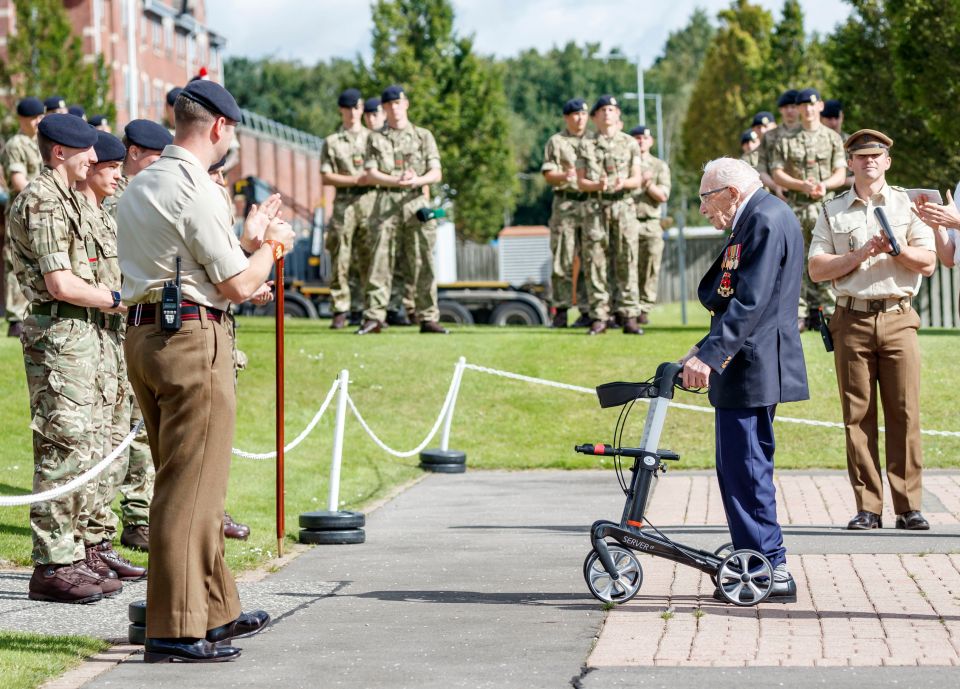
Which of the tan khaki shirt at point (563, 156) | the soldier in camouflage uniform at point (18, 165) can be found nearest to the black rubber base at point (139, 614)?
the soldier in camouflage uniform at point (18, 165)

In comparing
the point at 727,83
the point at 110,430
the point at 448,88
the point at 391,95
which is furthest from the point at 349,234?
the point at 727,83

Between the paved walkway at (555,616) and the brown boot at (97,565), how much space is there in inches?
6.0

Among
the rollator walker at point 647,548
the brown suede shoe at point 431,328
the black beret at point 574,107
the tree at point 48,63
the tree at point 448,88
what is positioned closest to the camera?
the rollator walker at point 647,548

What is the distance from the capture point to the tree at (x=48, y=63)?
38.5 m

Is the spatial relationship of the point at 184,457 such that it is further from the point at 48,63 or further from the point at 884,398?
the point at 48,63

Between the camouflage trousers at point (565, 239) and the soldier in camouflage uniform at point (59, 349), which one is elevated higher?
the camouflage trousers at point (565, 239)

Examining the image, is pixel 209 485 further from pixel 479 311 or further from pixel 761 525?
pixel 479 311

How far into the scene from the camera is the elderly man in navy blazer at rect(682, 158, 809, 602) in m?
6.75

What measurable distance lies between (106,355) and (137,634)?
1925 mm

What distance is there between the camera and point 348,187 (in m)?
16.5

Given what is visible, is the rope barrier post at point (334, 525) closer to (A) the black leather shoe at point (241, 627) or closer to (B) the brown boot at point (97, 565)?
(B) the brown boot at point (97, 565)

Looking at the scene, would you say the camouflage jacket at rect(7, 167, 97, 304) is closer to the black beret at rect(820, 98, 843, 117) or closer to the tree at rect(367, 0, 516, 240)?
the black beret at rect(820, 98, 843, 117)

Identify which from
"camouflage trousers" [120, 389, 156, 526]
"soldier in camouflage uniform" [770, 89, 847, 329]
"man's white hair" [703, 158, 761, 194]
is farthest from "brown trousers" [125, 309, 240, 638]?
"soldier in camouflage uniform" [770, 89, 847, 329]

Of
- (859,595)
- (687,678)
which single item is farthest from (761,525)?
(687,678)
